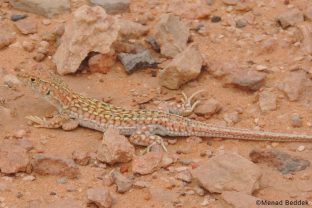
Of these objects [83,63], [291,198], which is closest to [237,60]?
[83,63]

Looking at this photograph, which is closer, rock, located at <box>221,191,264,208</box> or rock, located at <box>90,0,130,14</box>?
rock, located at <box>221,191,264,208</box>

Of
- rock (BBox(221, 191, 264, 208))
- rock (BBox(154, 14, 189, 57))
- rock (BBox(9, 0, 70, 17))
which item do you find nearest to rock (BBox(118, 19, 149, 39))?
rock (BBox(154, 14, 189, 57))

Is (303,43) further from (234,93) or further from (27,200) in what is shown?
(27,200)

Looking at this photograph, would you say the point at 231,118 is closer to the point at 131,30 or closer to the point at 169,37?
the point at 169,37

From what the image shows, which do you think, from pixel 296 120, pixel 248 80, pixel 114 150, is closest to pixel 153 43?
pixel 248 80

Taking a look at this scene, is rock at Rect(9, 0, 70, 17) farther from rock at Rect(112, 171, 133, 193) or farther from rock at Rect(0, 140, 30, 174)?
rock at Rect(112, 171, 133, 193)
